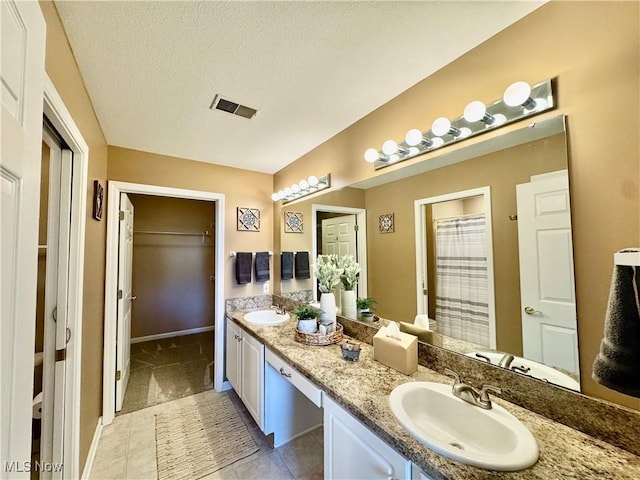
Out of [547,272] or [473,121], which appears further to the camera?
[473,121]

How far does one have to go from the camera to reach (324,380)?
48.9 inches

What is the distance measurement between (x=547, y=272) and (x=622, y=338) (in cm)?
40

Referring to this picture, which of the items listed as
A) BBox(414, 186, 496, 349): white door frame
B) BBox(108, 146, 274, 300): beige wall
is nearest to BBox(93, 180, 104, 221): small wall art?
BBox(108, 146, 274, 300): beige wall

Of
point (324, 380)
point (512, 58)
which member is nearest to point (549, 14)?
point (512, 58)

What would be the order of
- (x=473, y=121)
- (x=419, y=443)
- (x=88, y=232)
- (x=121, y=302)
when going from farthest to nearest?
(x=121, y=302) → (x=88, y=232) → (x=473, y=121) → (x=419, y=443)

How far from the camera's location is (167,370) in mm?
3045

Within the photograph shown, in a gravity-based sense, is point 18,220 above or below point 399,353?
above

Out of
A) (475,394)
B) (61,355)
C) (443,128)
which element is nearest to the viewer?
(475,394)

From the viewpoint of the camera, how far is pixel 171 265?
4.23 m

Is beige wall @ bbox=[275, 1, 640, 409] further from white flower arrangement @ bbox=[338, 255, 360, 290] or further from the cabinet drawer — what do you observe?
white flower arrangement @ bbox=[338, 255, 360, 290]

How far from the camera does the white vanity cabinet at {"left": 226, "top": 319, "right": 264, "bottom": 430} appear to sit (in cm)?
191

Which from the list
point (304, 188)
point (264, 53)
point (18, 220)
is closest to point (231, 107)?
point (264, 53)

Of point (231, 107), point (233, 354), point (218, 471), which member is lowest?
point (218, 471)

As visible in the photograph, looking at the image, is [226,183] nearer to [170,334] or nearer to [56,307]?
[56,307]
